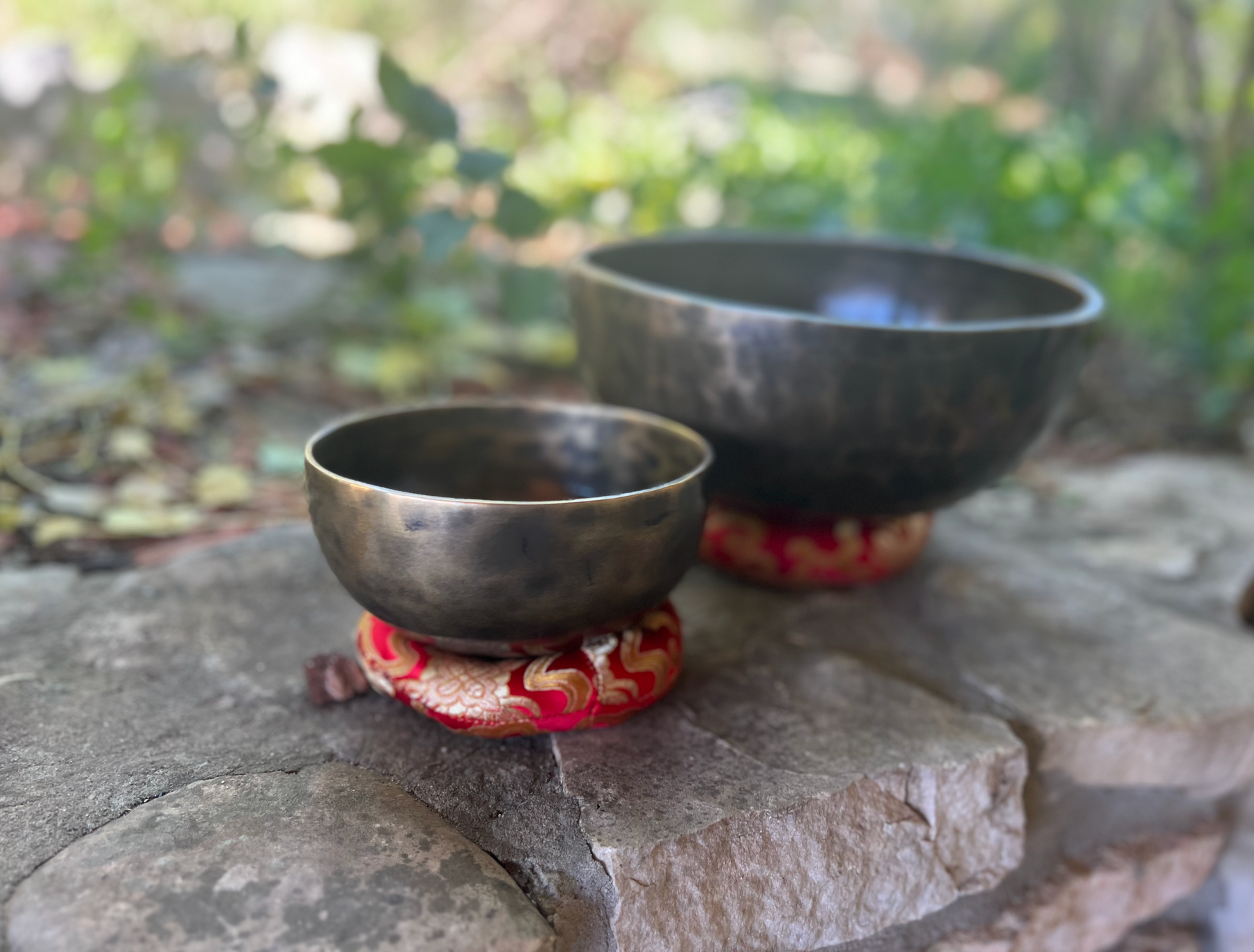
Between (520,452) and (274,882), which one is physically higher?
(520,452)

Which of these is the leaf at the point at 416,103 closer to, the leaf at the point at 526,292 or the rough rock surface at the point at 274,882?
the leaf at the point at 526,292

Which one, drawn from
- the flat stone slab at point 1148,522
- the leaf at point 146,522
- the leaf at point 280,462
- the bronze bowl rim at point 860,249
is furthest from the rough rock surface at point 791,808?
the leaf at point 280,462

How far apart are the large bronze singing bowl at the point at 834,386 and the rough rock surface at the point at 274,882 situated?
0.54 meters

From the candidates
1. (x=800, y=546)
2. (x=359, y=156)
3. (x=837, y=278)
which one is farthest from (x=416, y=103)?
(x=800, y=546)

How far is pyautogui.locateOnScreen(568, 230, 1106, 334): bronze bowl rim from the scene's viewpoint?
1038mm

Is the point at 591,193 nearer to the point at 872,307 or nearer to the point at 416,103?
the point at 416,103

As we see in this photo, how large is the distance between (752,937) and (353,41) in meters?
2.99

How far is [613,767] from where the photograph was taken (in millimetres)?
916

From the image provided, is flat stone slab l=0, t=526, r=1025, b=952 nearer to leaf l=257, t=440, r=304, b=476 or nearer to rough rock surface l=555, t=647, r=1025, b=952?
rough rock surface l=555, t=647, r=1025, b=952

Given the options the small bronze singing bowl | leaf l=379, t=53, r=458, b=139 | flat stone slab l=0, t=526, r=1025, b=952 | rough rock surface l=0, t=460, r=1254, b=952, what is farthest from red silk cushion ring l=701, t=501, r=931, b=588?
leaf l=379, t=53, r=458, b=139

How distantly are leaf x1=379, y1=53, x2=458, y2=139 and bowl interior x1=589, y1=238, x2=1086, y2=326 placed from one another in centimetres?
69

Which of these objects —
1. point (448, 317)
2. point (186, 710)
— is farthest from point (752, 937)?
point (448, 317)

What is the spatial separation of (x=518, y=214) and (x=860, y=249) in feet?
2.51

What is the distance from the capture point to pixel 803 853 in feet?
2.92
